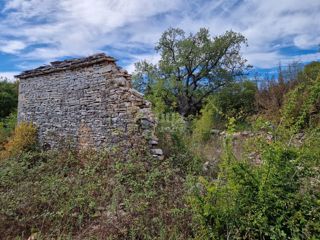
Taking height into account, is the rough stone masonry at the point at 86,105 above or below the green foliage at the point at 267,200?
above

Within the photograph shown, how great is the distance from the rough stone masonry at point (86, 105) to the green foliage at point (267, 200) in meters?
3.47

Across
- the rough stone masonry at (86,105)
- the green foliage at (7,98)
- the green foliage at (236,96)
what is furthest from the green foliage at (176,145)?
the green foliage at (7,98)

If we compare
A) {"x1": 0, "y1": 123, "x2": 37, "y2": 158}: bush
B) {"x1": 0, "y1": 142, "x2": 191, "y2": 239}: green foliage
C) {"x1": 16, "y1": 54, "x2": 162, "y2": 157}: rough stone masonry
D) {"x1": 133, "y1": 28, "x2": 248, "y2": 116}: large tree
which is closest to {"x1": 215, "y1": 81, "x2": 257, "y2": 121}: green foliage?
{"x1": 133, "y1": 28, "x2": 248, "y2": 116}: large tree

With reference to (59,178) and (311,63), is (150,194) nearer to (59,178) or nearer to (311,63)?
(59,178)

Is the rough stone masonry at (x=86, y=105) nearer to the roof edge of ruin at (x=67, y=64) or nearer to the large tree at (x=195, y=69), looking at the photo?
the roof edge of ruin at (x=67, y=64)

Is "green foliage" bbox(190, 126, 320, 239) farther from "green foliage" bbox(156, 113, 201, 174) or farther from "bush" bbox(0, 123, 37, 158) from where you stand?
"bush" bbox(0, 123, 37, 158)

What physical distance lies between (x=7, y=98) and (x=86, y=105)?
11.2m

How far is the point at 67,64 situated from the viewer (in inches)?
354

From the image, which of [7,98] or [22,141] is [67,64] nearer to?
[22,141]

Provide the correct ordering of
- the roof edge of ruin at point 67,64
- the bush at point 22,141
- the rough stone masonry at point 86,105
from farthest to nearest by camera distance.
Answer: the bush at point 22,141
the roof edge of ruin at point 67,64
the rough stone masonry at point 86,105

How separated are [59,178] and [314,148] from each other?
4.90 m

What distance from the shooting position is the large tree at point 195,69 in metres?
17.6

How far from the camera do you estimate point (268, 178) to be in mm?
3408

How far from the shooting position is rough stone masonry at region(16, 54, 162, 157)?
294 inches
